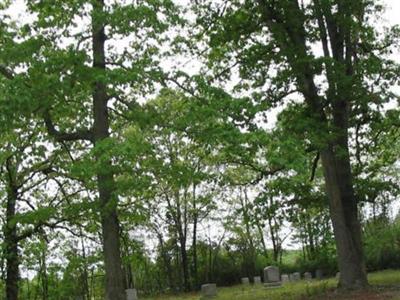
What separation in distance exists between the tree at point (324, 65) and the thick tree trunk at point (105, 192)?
5511 millimetres

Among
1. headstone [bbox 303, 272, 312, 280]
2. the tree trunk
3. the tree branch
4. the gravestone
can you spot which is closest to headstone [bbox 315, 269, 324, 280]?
headstone [bbox 303, 272, 312, 280]

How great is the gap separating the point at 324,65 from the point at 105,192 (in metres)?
8.08

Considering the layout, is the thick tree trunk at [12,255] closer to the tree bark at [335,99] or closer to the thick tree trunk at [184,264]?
the tree bark at [335,99]

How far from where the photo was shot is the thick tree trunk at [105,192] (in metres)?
12.5

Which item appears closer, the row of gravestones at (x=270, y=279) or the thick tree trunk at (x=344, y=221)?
the thick tree trunk at (x=344, y=221)

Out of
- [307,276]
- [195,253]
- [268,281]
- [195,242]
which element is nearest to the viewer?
[268,281]

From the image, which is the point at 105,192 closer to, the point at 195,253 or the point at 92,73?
the point at 92,73

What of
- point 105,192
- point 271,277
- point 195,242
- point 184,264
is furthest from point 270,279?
point 105,192

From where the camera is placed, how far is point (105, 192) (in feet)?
42.7

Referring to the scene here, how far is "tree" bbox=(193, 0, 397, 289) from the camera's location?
16.8 metres

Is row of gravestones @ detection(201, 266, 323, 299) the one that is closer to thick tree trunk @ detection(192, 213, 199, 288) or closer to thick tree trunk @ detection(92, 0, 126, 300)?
thick tree trunk @ detection(192, 213, 199, 288)

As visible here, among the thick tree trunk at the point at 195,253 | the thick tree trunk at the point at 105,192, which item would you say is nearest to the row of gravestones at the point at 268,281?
the thick tree trunk at the point at 195,253

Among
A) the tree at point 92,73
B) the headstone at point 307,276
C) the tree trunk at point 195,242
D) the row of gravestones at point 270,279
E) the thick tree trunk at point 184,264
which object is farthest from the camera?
the tree trunk at point 195,242

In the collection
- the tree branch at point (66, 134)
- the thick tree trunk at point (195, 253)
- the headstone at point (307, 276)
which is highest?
the tree branch at point (66, 134)
